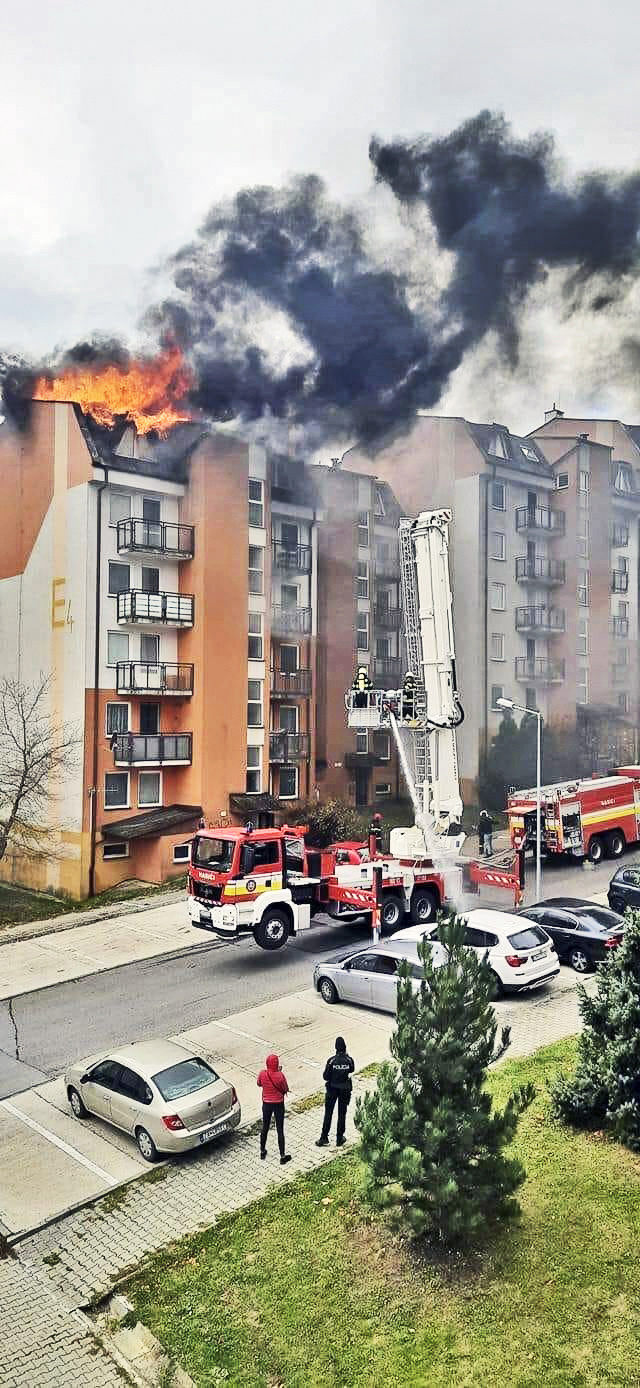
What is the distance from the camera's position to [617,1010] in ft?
30.6

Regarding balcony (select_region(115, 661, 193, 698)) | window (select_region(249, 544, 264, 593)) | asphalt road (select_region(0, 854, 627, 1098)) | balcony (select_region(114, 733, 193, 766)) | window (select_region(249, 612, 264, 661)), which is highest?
window (select_region(249, 544, 264, 593))

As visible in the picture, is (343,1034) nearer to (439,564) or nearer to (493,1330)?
(493,1330)

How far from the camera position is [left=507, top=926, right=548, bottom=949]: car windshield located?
50.7ft

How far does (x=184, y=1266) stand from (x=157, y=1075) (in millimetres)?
2643

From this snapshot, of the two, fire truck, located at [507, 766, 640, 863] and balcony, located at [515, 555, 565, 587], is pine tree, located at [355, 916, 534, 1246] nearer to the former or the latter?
fire truck, located at [507, 766, 640, 863]

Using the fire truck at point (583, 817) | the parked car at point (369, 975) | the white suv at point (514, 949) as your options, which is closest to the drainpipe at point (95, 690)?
the fire truck at point (583, 817)

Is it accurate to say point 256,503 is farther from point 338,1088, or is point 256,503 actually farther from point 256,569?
point 338,1088

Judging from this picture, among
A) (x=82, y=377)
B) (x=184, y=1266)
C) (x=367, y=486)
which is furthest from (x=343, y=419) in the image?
(x=184, y=1266)

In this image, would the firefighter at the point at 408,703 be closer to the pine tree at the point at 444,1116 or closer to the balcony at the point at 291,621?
the balcony at the point at 291,621

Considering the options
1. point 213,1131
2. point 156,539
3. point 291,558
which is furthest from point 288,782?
point 213,1131

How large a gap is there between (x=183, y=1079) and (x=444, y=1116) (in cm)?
452

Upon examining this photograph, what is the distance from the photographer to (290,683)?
1176 inches

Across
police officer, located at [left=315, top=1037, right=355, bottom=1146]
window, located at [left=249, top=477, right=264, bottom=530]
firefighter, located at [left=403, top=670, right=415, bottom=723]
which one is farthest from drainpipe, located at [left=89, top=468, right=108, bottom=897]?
police officer, located at [left=315, top=1037, right=355, bottom=1146]

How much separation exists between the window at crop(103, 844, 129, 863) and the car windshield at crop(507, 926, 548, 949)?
13952mm
